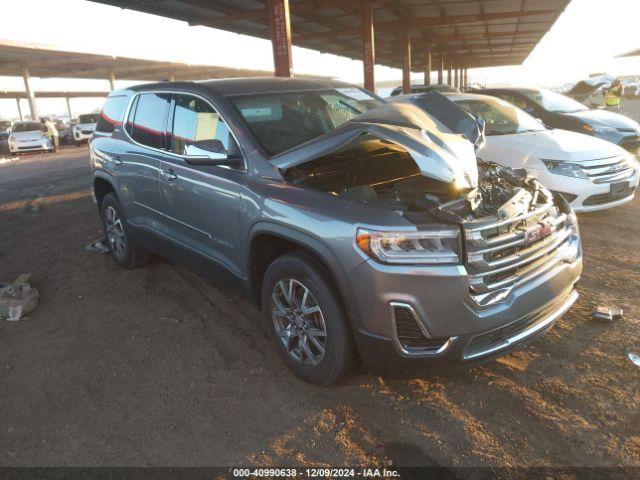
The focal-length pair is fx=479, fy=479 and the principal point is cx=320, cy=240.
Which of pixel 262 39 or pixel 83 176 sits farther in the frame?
pixel 262 39

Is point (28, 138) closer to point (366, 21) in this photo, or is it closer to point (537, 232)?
point (366, 21)

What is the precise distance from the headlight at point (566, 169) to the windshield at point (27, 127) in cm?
2441

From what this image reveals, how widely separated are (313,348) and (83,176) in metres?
11.9

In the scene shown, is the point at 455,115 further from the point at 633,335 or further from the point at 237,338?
the point at 237,338

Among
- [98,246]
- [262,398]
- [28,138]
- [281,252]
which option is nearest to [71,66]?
[28,138]

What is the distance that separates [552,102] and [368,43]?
7.14 meters

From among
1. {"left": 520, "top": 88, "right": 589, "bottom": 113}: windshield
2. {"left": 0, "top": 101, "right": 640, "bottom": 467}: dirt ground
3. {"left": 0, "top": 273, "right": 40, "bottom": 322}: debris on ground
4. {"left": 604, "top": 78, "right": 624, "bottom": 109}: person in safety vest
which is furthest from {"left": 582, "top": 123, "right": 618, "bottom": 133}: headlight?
{"left": 604, "top": 78, "right": 624, "bottom": 109}: person in safety vest

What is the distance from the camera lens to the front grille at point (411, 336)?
2424 mm

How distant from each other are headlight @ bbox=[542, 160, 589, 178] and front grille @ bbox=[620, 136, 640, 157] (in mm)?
3551

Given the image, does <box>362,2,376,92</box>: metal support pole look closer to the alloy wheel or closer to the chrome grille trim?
the chrome grille trim

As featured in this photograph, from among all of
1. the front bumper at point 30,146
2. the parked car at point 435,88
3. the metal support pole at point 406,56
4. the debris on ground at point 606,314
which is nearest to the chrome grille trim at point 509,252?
the debris on ground at point 606,314

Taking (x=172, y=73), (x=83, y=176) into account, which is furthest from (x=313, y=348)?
(x=172, y=73)

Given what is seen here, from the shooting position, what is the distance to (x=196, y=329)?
3.78 m

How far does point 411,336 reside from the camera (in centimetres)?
246
